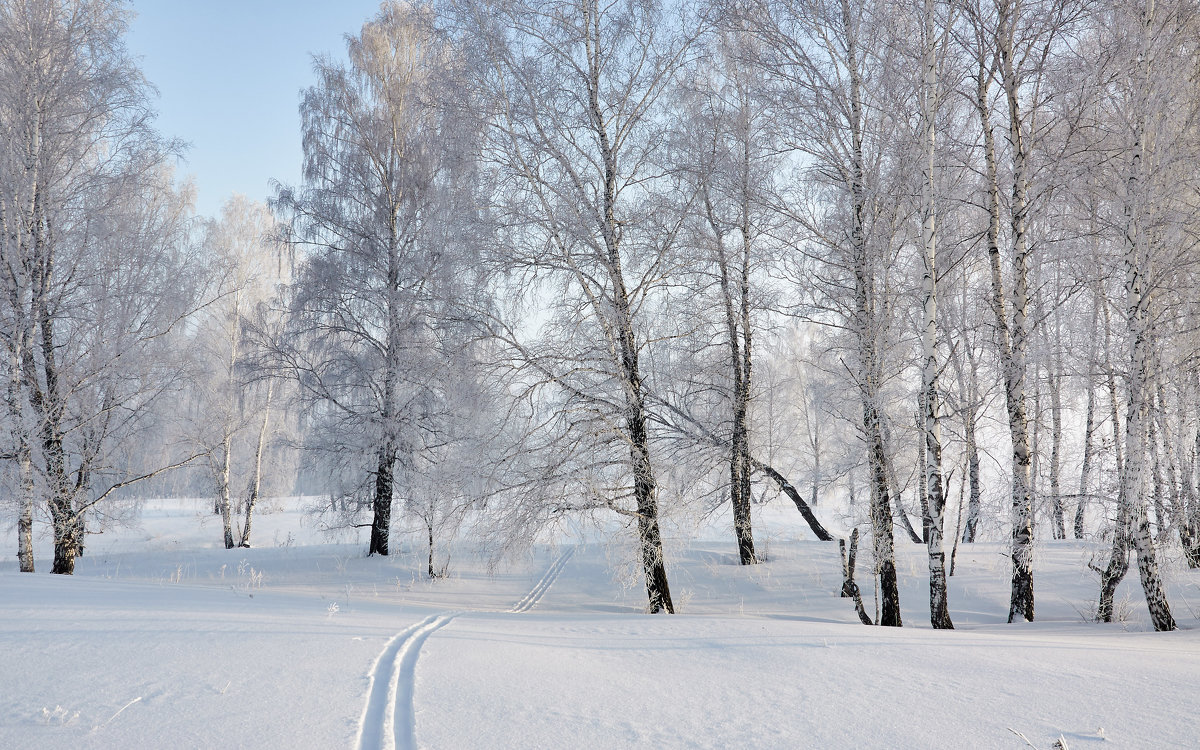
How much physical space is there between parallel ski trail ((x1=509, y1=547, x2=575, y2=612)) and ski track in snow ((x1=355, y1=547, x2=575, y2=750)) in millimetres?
4292

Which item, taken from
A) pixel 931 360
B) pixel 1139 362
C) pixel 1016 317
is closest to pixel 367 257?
pixel 931 360

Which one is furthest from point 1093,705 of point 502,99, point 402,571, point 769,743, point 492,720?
point 402,571

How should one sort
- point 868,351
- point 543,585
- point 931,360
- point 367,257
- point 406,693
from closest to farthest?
point 406,693, point 931,360, point 868,351, point 543,585, point 367,257

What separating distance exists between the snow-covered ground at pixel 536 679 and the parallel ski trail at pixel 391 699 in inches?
0.6

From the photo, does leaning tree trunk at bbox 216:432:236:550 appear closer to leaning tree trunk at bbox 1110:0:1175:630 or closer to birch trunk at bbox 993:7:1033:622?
birch trunk at bbox 993:7:1033:622

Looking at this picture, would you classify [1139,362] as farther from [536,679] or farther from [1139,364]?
[536,679]

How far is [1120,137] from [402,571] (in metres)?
13.5

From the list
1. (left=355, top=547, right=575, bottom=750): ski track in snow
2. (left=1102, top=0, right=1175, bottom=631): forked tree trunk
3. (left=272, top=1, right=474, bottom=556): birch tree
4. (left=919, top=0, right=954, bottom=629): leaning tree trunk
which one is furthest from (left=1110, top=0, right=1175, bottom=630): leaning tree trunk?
(left=272, top=1, right=474, bottom=556): birch tree

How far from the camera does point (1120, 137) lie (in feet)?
28.1

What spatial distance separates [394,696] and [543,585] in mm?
8561

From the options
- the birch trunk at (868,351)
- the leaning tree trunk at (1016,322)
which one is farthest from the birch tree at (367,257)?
the leaning tree trunk at (1016,322)

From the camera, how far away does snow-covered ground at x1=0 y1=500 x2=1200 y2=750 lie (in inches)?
117

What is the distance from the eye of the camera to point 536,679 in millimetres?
3859

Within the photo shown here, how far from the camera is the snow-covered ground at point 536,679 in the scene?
9.71ft
